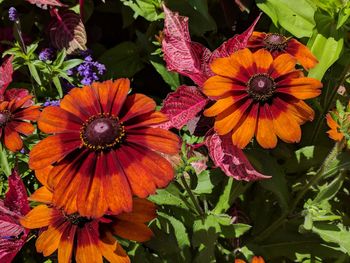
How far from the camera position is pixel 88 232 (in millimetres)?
914

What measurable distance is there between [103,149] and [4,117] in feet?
1.16

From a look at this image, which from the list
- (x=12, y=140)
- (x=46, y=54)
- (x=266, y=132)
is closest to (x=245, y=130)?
(x=266, y=132)

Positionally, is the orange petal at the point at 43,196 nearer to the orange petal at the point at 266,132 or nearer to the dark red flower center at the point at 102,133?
the dark red flower center at the point at 102,133

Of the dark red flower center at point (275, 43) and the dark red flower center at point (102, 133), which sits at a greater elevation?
the dark red flower center at point (275, 43)

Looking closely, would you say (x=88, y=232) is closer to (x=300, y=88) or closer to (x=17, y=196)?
(x=17, y=196)

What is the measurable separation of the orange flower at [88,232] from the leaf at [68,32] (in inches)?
27.9

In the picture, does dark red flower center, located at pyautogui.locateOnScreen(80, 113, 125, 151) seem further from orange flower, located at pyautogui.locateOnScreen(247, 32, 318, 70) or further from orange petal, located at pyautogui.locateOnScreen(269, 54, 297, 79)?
orange flower, located at pyautogui.locateOnScreen(247, 32, 318, 70)

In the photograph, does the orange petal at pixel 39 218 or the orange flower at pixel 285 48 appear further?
the orange flower at pixel 285 48

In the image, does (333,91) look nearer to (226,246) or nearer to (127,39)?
(226,246)

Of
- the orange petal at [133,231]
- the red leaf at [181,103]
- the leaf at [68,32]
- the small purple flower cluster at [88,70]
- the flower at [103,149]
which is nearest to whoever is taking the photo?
the flower at [103,149]

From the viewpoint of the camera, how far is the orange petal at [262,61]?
1061 mm

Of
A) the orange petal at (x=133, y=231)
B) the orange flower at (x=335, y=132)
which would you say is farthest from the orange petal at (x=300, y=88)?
the orange petal at (x=133, y=231)

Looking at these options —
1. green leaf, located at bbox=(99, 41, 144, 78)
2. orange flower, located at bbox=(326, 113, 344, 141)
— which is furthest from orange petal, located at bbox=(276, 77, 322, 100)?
green leaf, located at bbox=(99, 41, 144, 78)

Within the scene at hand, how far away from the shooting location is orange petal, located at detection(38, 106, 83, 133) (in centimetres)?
89
